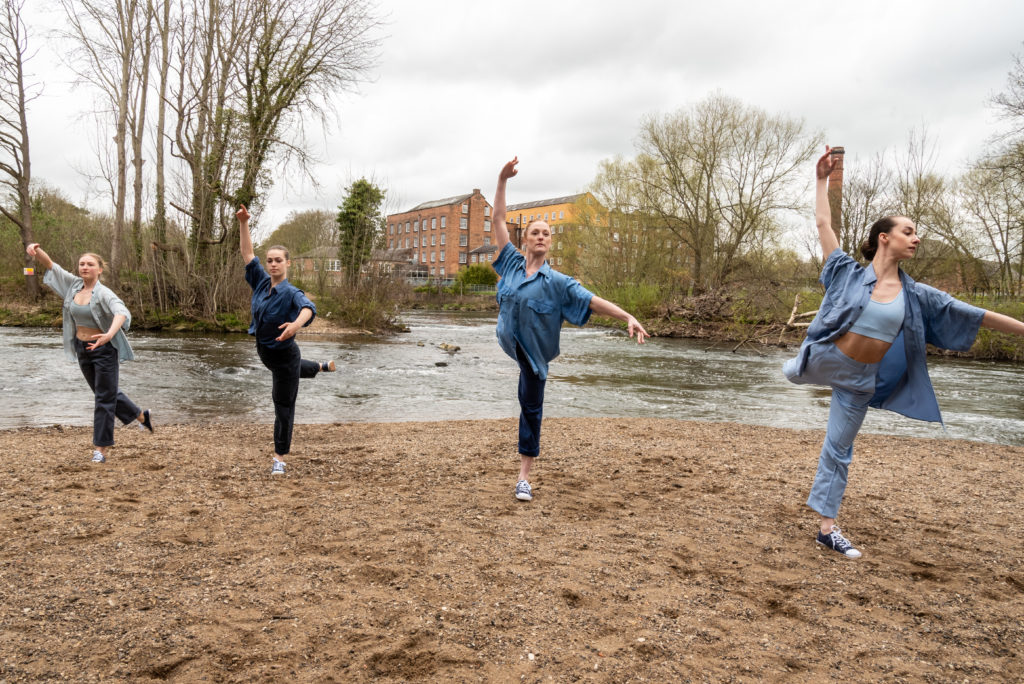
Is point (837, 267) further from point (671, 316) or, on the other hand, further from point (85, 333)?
point (671, 316)

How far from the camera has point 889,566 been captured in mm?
4020

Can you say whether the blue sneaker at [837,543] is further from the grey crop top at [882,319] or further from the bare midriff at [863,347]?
the grey crop top at [882,319]

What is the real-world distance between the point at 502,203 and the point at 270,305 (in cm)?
221

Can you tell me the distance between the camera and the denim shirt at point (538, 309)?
189 inches

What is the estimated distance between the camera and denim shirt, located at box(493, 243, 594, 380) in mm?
4801

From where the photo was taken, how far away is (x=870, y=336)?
399 centimetres

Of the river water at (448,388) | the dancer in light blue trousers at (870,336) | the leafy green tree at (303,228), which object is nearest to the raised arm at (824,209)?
the dancer in light blue trousers at (870,336)

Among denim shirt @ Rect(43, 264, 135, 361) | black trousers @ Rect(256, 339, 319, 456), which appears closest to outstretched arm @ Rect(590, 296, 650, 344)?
black trousers @ Rect(256, 339, 319, 456)

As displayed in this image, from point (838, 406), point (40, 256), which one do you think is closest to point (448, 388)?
point (40, 256)

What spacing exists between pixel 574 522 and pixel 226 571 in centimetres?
230

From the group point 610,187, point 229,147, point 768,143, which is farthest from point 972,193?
point 229,147

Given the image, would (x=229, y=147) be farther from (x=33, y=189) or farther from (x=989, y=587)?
(x=989, y=587)

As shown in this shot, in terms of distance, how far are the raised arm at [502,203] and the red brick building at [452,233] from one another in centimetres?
8206

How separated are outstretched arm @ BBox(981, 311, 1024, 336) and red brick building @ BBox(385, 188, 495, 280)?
83779mm
